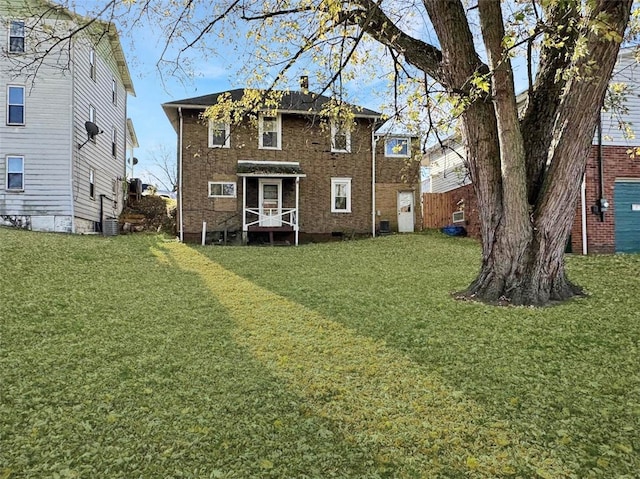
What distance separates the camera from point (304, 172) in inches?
703

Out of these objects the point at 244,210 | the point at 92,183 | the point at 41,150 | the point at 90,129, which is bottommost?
the point at 244,210

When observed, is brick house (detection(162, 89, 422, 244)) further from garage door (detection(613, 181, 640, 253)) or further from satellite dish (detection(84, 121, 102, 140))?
garage door (detection(613, 181, 640, 253))

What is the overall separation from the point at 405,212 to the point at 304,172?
189 inches

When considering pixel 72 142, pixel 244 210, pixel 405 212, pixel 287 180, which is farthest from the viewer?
pixel 405 212

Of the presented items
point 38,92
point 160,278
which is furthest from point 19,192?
point 160,278

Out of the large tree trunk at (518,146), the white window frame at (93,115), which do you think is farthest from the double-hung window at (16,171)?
the large tree trunk at (518,146)

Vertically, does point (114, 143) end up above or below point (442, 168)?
above

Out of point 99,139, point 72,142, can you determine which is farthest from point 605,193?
point 99,139

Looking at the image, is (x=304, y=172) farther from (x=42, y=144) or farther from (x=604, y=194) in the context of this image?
(x=604, y=194)

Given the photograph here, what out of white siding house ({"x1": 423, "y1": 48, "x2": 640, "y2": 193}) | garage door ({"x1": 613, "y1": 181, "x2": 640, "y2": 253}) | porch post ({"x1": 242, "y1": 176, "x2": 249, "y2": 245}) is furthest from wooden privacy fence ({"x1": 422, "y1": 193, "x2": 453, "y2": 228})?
porch post ({"x1": 242, "y1": 176, "x2": 249, "y2": 245})

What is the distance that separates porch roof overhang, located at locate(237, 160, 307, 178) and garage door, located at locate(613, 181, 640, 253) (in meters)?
10.2

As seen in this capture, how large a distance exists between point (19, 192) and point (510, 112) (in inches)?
635

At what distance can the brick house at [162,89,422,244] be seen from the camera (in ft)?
55.8

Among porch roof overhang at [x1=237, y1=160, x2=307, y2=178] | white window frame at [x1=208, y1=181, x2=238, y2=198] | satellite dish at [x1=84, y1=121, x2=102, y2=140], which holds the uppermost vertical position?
satellite dish at [x1=84, y1=121, x2=102, y2=140]
